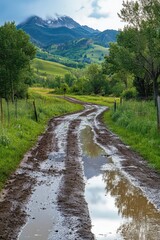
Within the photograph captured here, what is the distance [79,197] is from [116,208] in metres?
1.41

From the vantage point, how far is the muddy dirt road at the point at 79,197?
25.3 feet

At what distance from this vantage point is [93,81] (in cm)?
11019

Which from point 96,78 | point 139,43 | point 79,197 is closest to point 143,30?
point 139,43

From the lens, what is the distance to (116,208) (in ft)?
30.3

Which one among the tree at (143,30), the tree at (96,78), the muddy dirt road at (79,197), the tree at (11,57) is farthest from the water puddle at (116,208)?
the tree at (96,78)

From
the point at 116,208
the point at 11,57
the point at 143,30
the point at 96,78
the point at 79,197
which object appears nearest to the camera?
the point at 116,208

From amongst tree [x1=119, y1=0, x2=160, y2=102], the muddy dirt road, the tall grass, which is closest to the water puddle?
the muddy dirt road

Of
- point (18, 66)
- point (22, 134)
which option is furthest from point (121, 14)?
point (22, 134)

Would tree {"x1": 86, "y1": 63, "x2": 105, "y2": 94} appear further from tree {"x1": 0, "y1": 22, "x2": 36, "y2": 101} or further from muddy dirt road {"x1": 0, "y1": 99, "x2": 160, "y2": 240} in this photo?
muddy dirt road {"x1": 0, "y1": 99, "x2": 160, "y2": 240}

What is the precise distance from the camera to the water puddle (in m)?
7.58

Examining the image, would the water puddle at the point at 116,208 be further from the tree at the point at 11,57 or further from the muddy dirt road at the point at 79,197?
the tree at the point at 11,57

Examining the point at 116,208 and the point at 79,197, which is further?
the point at 79,197

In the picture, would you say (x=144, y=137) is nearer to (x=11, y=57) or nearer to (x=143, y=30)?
(x=11, y=57)

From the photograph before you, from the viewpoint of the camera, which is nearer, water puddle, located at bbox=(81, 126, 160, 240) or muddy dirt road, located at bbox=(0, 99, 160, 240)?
water puddle, located at bbox=(81, 126, 160, 240)
